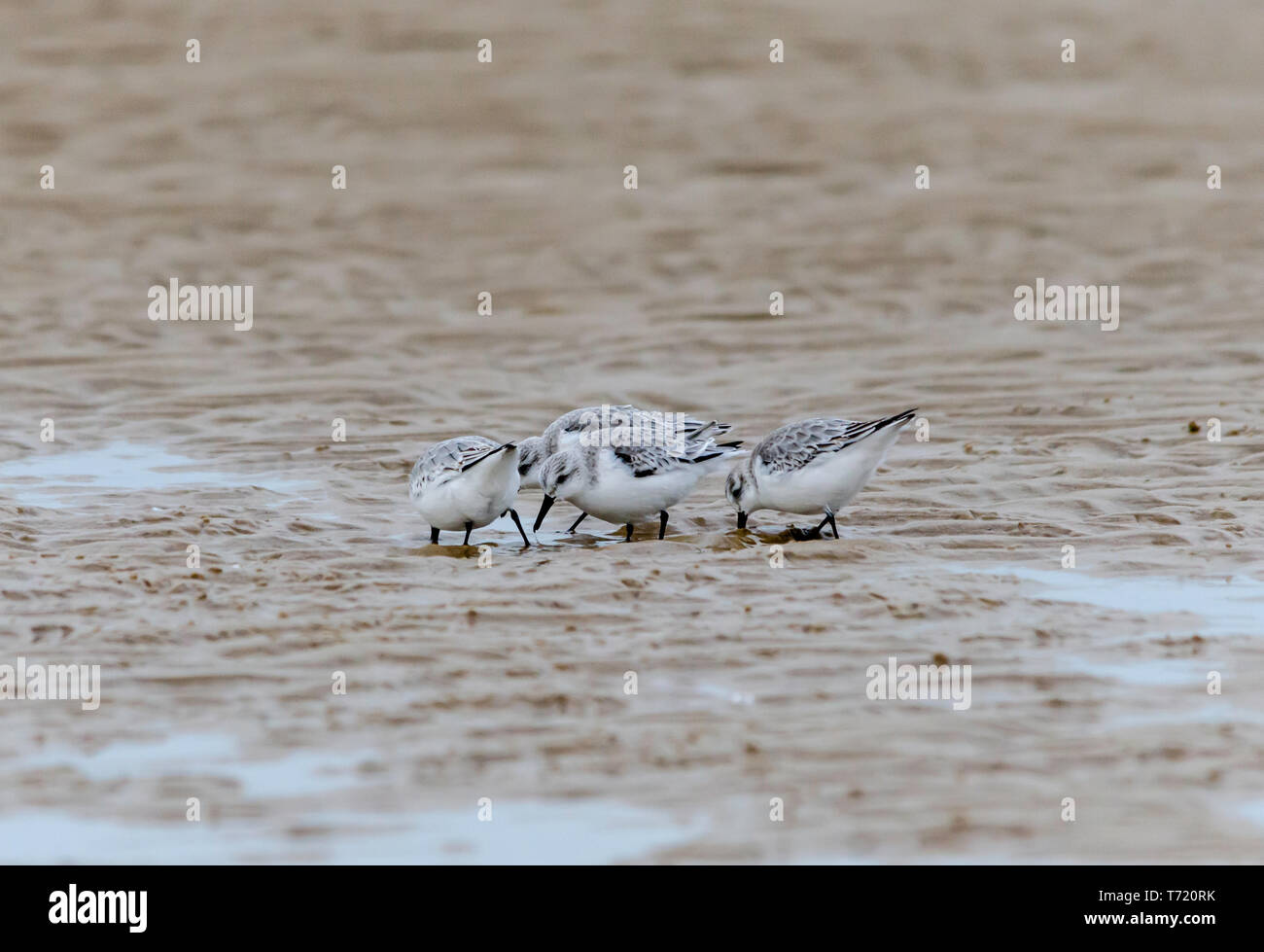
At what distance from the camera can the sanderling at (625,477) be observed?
938 centimetres

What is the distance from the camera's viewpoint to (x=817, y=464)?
9102 millimetres

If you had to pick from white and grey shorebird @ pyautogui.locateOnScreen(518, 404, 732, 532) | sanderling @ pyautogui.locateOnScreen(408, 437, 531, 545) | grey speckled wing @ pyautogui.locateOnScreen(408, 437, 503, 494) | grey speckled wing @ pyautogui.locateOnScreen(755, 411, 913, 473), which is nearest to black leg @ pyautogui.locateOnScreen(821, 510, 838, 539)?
grey speckled wing @ pyautogui.locateOnScreen(755, 411, 913, 473)

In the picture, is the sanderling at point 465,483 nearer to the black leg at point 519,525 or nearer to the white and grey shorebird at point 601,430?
the black leg at point 519,525

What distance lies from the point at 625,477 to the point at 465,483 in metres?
0.89

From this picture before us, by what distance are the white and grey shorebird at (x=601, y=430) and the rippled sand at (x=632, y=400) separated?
1.36ft

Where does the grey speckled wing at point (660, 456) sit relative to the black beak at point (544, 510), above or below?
above

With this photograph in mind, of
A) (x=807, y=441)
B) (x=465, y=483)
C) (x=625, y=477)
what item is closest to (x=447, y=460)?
(x=465, y=483)

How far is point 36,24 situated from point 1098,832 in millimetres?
15022

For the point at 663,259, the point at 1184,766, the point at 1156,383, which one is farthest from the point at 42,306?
the point at 1184,766

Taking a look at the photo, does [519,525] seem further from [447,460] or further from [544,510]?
[447,460]

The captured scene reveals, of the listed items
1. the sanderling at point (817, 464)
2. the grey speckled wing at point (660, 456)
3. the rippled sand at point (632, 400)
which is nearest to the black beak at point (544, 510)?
the rippled sand at point (632, 400)

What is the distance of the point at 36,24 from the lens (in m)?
17.2
